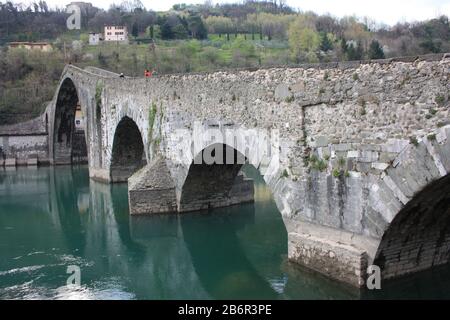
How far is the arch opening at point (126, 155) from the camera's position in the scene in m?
22.5

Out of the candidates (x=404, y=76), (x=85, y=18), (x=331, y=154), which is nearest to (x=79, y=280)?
(x=331, y=154)

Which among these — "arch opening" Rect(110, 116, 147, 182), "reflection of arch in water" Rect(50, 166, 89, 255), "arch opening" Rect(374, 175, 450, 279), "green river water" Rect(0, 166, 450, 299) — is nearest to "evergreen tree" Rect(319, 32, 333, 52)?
"reflection of arch in water" Rect(50, 166, 89, 255)

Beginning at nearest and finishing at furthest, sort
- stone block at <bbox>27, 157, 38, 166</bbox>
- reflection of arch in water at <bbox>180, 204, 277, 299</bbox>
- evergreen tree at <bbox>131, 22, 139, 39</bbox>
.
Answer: reflection of arch in water at <bbox>180, 204, 277, 299</bbox>
stone block at <bbox>27, 157, 38, 166</bbox>
evergreen tree at <bbox>131, 22, 139, 39</bbox>

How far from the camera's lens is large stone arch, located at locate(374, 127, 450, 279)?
295 inches

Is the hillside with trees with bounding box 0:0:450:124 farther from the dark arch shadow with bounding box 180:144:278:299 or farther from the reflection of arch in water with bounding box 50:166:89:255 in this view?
the reflection of arch in water with bounding box 50:166:89:255

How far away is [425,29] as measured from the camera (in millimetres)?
26531

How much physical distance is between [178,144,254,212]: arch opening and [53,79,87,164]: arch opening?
1917 centimetres

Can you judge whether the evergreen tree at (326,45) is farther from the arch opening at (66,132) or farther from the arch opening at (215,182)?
the arch opening at (215,182)

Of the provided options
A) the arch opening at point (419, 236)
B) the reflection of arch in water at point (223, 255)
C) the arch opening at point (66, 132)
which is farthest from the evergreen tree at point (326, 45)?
the arch opening at point (419, 236)

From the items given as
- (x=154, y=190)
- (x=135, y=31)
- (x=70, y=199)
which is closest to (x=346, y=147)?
(x=154, y=190)

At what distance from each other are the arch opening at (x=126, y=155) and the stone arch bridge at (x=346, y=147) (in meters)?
8.38

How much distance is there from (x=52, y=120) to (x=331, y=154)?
28.6 metres

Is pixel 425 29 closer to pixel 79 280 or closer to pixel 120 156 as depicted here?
pixel 120 156
